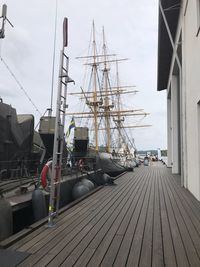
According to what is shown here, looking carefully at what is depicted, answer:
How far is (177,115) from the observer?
55.2 feet

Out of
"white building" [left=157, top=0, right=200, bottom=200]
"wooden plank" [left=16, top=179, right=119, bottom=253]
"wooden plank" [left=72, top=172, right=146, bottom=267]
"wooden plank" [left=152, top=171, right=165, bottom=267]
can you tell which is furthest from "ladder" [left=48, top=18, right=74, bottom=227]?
"white building" [left=157, top=0, right=200, bottom=200]

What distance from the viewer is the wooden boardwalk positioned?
11.0 feet

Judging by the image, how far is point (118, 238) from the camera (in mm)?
Answer: 4168

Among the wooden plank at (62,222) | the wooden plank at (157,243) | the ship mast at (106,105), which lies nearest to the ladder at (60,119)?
the wooden plank at (62,222)

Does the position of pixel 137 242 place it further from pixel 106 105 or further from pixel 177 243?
pixel 106 105

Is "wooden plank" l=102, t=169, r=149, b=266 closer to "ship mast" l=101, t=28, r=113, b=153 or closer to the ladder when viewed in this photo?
the ladder

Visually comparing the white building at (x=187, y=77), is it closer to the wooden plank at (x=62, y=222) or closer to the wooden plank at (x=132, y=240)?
the wooden plank at (x=132, y=240)

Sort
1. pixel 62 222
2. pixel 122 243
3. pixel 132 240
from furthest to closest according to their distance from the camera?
pixel 62 222
pixel 132 240
pixel 122 243

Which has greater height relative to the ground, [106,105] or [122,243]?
[106,105]

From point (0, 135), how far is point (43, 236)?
371 centimetres

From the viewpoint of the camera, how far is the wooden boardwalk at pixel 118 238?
3.36 metres

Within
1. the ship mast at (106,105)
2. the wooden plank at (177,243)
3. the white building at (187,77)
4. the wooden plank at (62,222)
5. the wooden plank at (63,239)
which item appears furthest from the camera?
the ship mast at (106,105)

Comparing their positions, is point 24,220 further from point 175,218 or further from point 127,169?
point 127,169

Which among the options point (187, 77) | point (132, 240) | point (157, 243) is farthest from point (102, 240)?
point (187, 77)
